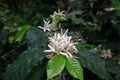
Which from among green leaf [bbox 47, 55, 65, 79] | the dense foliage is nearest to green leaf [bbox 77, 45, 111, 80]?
the dense foliage

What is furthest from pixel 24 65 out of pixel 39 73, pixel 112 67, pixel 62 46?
pixel 112 67

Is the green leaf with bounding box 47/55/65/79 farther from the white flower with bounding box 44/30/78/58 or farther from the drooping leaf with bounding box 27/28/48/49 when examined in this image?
the drooping leaf with bounding box 27/28/48/49

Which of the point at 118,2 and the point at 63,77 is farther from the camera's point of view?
the point at 118,2

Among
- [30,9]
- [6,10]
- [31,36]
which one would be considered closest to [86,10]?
[30,9]

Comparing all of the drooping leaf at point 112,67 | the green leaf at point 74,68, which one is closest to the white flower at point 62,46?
the green leaf at point 74,68

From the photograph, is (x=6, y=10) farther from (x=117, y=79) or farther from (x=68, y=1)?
(x=117, y=79)

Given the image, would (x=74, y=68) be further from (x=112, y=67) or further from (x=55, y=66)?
(x=112, y=67)

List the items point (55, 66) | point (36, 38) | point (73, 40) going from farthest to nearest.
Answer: point (36, 38)
point (73, 40)
point (55, 66)
